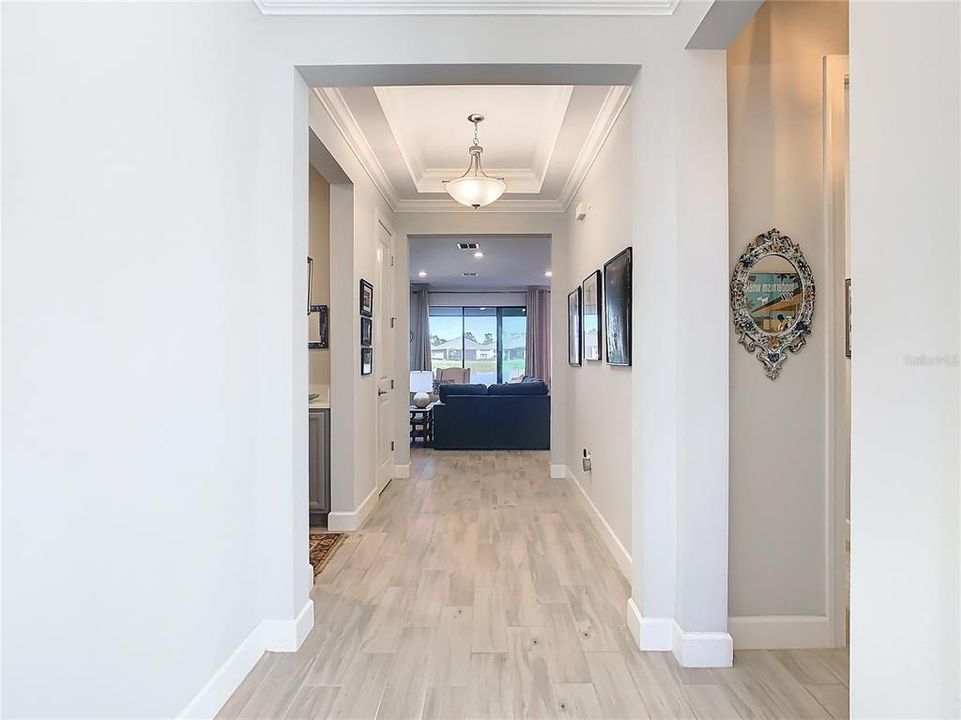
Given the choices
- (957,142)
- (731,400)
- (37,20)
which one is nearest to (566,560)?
(731,400)

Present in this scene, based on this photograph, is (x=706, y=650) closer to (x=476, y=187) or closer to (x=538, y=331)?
(x=476, y=187)

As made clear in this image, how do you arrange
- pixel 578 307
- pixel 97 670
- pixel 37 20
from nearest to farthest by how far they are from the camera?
1. pixel 37 20
2. pixel 97 670
3. pixel 578 307

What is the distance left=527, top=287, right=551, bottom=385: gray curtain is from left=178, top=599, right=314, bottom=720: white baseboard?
972 centimetres

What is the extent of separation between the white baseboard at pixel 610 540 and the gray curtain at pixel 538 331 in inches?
293

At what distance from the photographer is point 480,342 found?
40.0 feet

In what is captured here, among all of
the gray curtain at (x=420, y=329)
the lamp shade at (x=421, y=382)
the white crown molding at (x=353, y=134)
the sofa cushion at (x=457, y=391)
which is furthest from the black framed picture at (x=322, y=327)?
the gray curtain at (x=420, y=329)

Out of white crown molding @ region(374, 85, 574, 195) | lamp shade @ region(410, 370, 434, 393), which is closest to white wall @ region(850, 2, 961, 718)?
white crown molding @ region(374, 85, 574, 195)

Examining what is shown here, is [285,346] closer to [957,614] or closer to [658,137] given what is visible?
[658,137]

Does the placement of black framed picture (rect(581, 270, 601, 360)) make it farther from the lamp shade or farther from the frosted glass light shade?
the lamp shade

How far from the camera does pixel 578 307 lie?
15.1ft

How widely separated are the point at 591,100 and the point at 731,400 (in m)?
1.92

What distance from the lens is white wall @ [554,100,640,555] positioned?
3080mm

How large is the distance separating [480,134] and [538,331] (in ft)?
26.1

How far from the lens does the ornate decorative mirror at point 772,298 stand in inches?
87.7
